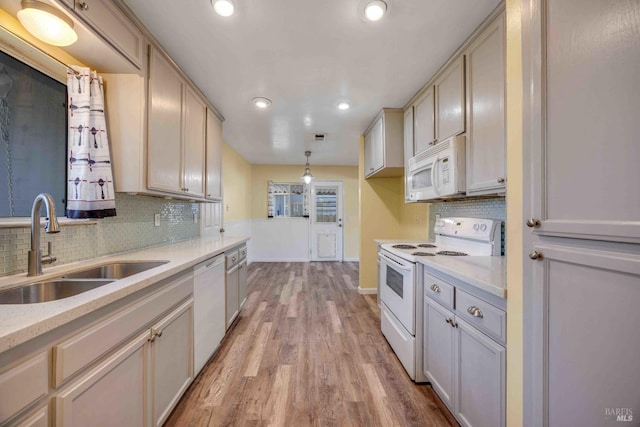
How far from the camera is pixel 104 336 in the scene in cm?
93

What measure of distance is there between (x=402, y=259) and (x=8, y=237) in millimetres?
2203

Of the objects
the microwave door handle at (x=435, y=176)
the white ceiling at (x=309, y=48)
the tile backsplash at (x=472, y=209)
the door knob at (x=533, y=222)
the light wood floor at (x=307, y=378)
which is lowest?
the light wood floor at (x=307, y=378)

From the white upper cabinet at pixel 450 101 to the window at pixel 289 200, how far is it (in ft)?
14.0

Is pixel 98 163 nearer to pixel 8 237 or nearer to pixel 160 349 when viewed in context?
pixel 8 237

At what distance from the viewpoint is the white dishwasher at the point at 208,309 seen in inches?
68.2

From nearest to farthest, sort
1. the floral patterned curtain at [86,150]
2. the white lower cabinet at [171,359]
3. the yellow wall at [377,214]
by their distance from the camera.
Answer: the white lower cabinet at [171,359]
the floral patterned curtain at [86,150]
the yellow wall at [377,214]

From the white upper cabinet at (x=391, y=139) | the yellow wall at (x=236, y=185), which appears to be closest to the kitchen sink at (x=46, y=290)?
the white upper cabinet at (x=391, y=139)

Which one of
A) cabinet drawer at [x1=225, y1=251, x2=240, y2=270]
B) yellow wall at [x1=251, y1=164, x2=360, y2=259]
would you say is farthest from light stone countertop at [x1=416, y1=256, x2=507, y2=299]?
Result: yellow wall at [x1=251, y1=164, x2=360, y2=259]

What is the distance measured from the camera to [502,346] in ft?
3.52

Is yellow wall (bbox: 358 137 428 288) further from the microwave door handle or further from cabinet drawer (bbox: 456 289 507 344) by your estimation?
cabinet drawer (bbox: 456 289 507 344)

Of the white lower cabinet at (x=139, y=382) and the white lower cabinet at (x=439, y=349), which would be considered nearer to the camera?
Answer: the white lower cabinet at (x=139, y=382)

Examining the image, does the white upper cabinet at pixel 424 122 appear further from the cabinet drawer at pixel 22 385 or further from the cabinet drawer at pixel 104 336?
the cabinet drawer at pixel 22 385

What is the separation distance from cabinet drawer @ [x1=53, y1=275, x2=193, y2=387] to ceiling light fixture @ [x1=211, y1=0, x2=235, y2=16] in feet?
5.09

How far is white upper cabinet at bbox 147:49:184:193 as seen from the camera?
168 cm
